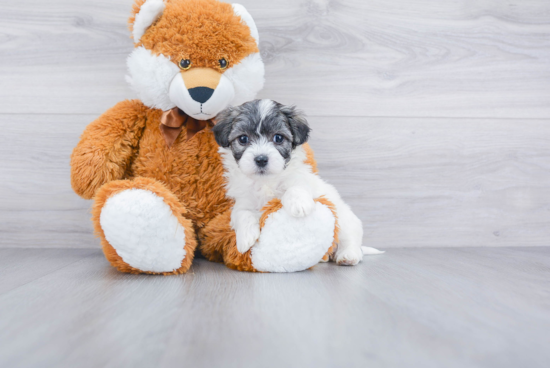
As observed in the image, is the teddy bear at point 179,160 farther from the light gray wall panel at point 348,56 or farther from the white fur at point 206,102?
the light gray wall panel at point 348,56

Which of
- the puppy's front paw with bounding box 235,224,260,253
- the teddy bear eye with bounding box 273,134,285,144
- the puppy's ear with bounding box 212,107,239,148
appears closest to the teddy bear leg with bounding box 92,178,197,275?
the puppy's front paw with bounding box 235,224,260,253

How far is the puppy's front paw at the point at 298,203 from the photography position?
1.12 meters

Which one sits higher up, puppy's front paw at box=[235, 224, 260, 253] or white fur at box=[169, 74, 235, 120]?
white fur at box=[169, 74, 235, 120]

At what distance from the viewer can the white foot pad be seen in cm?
113

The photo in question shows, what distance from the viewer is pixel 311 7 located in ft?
5.40

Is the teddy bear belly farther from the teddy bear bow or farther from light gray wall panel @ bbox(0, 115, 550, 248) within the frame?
light gray wall panel @ bbox(0, 115, 550, 248)

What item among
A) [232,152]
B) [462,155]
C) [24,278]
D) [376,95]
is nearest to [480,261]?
[462,155]

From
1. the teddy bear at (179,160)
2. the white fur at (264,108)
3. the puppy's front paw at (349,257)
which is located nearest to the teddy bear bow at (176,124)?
the teddy bear at (179,160)

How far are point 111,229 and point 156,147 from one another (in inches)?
14.3

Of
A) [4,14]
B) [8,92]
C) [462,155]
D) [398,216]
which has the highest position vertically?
[4,14]

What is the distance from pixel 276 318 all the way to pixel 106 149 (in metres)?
0.81

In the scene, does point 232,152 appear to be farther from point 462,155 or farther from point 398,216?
point 462,155

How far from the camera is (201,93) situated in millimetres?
1217

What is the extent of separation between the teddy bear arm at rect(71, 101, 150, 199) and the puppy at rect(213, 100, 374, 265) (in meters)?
0.31
